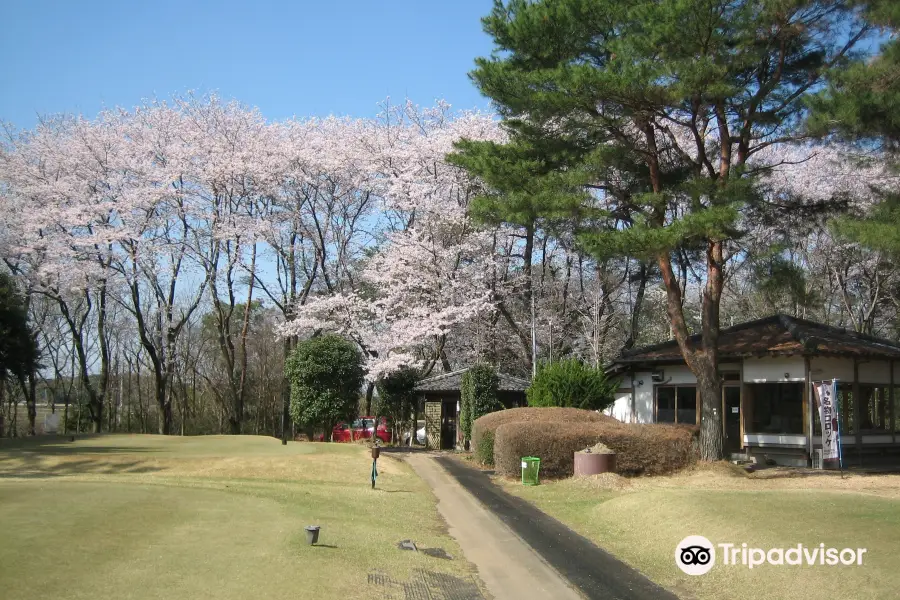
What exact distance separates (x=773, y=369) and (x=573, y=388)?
620 centimetres

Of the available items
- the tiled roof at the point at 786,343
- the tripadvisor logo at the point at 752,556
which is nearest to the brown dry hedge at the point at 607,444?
the tiled roof at the point at 786,343

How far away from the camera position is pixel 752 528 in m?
10.3

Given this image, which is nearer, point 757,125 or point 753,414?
point 757,125

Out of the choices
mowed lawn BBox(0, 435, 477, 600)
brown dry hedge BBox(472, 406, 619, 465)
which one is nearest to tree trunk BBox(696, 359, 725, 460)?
brown dry hedge BBox(472, 406, 619, 465)

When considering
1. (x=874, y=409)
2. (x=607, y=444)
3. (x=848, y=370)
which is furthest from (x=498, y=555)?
(x=874, y=409)

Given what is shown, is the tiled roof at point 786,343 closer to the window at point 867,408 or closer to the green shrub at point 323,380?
the window at point 867,408

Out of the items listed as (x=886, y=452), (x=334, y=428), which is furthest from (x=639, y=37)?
(x=334, y=428)

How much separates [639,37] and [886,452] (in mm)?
15256

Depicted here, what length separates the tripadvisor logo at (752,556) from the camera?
881 centimetres

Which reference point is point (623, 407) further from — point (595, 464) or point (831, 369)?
point (595, 464)

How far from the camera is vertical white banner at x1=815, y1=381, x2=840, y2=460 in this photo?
1717 centimetres

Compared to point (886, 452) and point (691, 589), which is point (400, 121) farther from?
point (691, 589)

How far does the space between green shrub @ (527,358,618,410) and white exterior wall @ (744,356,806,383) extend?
14.6 feet

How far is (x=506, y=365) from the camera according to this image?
36469 mm
